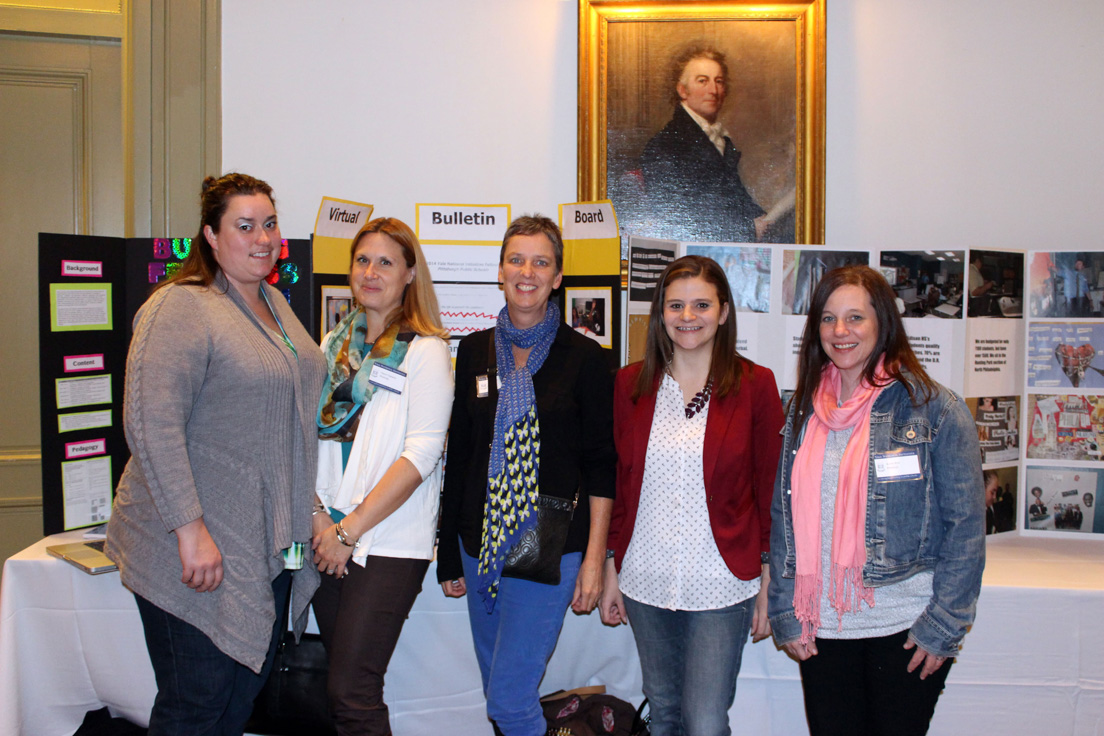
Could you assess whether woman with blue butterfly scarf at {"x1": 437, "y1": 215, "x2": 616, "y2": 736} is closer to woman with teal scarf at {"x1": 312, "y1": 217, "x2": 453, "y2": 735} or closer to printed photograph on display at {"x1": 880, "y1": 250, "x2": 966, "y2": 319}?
woman with teal scarf at {"x1": 312, "y1": 217, "x2": 453, "y2": 735}

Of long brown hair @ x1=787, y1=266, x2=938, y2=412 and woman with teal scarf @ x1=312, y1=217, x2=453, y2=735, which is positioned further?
woman with teal scarf @ x1=312, y1=217, x2=453, y2=735

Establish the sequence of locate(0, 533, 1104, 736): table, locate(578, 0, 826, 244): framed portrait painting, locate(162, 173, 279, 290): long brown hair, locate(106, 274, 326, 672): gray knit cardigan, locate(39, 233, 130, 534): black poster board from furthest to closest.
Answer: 1. locate(578, 0, 826, 244): framed portrait painting
2. locate(39, 233, 130, 534): black poster board
3. locate(0, 533, 1104, 736): table
4. locate(162, 173, 279, 290): long brown hair
5. locate(106, 274, 326, 672): gray knit cardigan

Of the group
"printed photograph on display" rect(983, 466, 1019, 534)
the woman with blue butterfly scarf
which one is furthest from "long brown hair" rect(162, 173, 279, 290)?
"printed photograph on display" rect(983, 466, 1019, 534)

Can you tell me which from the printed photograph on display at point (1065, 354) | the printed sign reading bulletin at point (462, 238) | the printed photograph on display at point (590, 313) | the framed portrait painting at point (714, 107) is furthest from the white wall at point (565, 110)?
the printed photograph on display at point (590, 313)

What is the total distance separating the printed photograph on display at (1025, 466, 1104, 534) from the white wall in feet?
3.50

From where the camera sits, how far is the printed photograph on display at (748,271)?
2.82m

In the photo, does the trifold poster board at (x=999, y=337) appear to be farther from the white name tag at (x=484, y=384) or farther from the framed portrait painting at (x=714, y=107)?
the white name tag at (x=484, y=384)

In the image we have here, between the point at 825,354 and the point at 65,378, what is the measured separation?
265 centimetres

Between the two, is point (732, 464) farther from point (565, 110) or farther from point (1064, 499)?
point (565, 110)

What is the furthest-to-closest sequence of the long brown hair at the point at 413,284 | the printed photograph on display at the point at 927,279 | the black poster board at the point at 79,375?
1. the printed photograph on display at the point at 927,279
2. the black poster board at the point at 79,375
3. the long brown hair at the point at 413,284

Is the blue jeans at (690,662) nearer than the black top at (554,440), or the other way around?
the blue jeans at (690,662)

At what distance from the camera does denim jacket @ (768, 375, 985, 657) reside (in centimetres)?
157

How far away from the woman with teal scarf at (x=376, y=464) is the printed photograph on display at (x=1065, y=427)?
7.94 feet

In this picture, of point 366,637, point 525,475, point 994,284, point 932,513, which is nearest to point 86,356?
point 366,637
